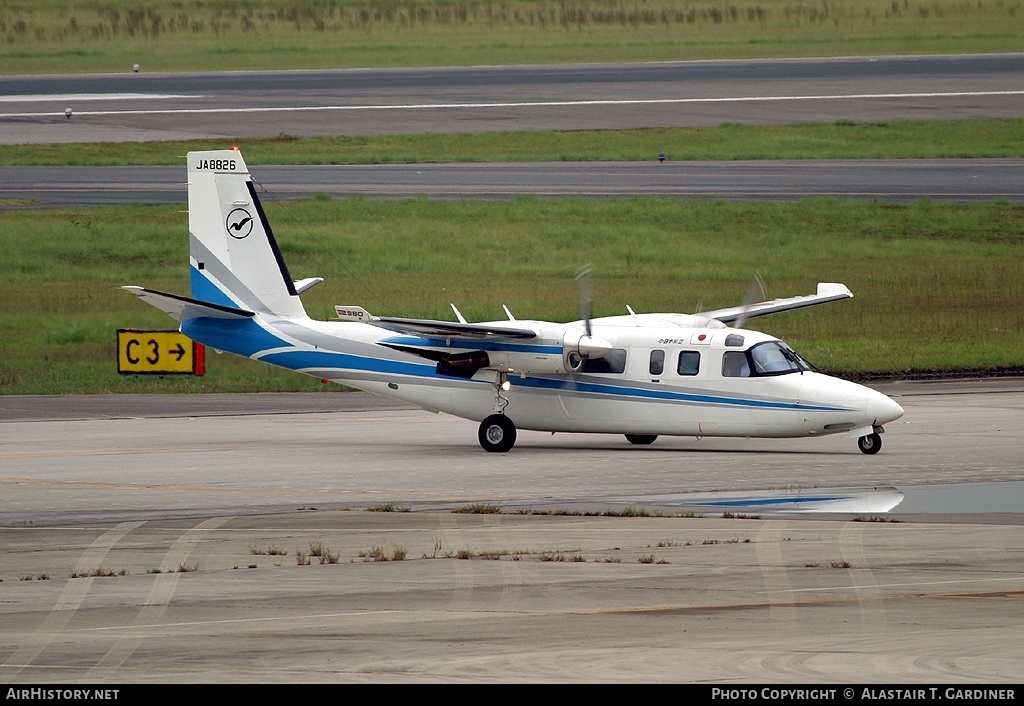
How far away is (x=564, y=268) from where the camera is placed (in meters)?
51.1

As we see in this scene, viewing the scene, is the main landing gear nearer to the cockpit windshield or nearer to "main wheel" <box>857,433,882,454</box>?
the cockpit windshield

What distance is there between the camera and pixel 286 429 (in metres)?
30.2

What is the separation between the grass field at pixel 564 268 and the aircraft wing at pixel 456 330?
12.0 m

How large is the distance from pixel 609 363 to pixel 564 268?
24479 millimetres

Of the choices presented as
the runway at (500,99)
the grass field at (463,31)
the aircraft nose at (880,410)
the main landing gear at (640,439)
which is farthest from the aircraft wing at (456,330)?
the grass field at (463,31)

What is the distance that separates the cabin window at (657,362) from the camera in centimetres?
2652

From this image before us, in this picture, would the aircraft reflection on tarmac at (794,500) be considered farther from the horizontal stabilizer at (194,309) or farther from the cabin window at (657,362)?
the horizontal stabilizer at (194,309)

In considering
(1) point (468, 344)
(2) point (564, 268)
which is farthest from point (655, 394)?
(2) point (564, 268)

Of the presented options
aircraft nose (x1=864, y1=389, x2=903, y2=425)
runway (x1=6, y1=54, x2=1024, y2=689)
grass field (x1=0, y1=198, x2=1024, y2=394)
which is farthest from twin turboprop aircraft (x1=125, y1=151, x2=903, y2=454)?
grass field (x1=0, y1=198, x2=1024, y2=394)

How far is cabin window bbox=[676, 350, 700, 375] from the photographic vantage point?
86.2ft

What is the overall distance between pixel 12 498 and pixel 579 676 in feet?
43.1

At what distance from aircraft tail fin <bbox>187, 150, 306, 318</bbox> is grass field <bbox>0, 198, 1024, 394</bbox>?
8.44 metres

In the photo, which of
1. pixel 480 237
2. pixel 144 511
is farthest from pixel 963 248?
pixel 144 511

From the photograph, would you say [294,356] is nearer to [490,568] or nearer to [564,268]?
[490,568]
